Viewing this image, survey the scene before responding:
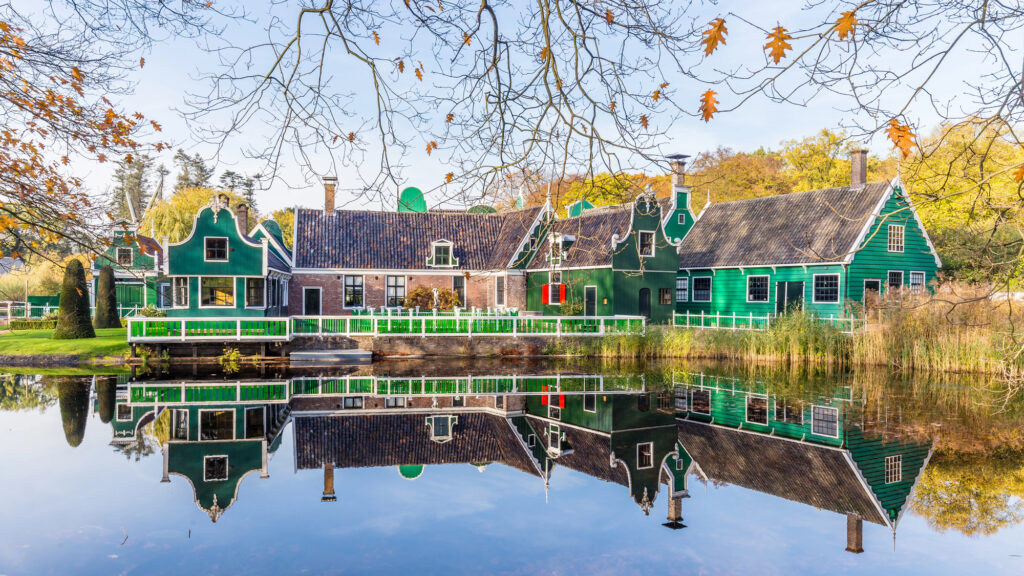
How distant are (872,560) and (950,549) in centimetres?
103

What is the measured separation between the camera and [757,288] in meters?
28.6

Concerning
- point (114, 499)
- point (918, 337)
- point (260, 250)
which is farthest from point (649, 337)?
point (114, 499)

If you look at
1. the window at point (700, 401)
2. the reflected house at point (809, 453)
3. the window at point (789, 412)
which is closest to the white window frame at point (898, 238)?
the reflected house at point (809, 453)

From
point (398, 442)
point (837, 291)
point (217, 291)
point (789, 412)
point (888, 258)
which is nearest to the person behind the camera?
point (398, 442)

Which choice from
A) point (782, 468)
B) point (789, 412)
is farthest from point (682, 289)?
point (782, 468)

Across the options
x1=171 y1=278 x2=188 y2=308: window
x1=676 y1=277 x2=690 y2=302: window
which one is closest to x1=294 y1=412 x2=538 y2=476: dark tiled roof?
x1=171 y1=278 x2=188 y2=308: window

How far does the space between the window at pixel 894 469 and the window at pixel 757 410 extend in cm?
326

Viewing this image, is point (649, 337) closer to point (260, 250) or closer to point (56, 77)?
point (260, 250)

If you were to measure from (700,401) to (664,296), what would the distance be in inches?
495

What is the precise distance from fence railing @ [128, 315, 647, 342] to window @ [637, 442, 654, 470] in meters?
12.9

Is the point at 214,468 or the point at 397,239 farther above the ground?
the point at 397,239

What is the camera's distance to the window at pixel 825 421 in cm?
1327

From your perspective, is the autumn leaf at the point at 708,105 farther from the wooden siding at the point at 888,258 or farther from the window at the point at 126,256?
the window at the point at 126,256

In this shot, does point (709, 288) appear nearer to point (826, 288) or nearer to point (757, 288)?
point (757, 288)
